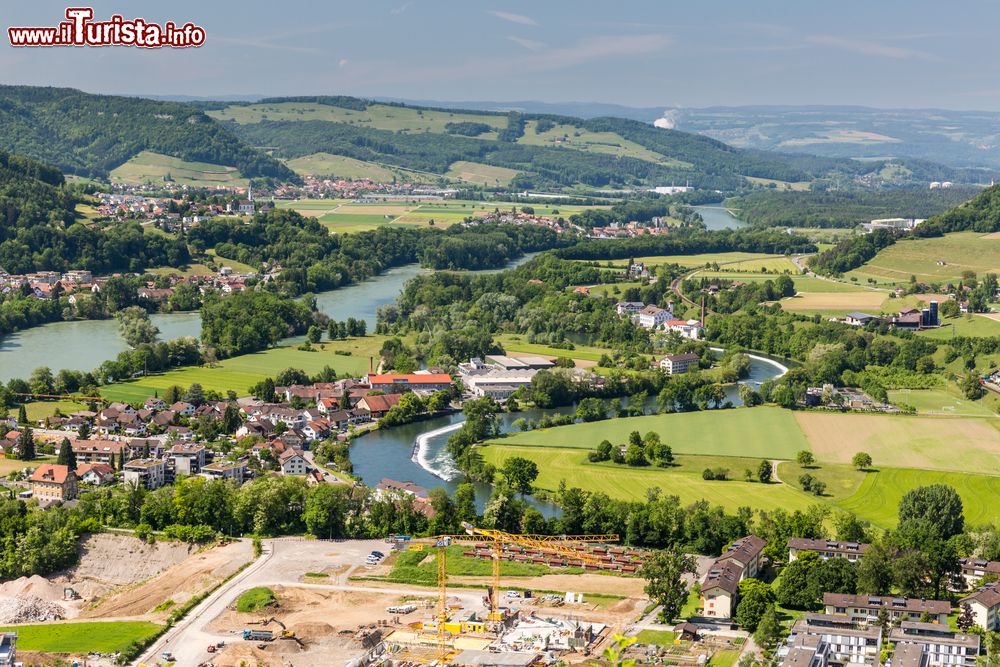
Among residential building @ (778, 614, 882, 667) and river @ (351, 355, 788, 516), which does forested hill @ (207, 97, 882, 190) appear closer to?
river @ (351, 355, 788, 516)

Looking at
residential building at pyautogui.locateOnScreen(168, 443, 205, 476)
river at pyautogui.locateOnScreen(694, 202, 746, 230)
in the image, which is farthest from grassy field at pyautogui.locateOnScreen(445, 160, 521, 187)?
residential building at pyautogui.locateOnScreen(168, 443, 205, 476)

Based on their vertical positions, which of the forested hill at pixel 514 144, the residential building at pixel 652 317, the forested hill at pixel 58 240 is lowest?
the residential building at pixel 652 317

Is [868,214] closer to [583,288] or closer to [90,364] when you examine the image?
[583,288]

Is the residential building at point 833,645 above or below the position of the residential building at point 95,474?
above

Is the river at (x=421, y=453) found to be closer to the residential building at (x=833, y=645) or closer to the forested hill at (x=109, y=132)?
the residential building at (x=833, y=645)

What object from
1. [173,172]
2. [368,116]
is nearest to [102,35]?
[173,172]

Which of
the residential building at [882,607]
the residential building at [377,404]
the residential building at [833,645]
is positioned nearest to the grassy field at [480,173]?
the residential building at [377,404]

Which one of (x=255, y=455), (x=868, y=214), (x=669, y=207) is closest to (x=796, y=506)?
(x=255, y=455)

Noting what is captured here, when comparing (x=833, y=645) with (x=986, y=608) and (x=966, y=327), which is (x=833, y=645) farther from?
(x=966, y=327)
